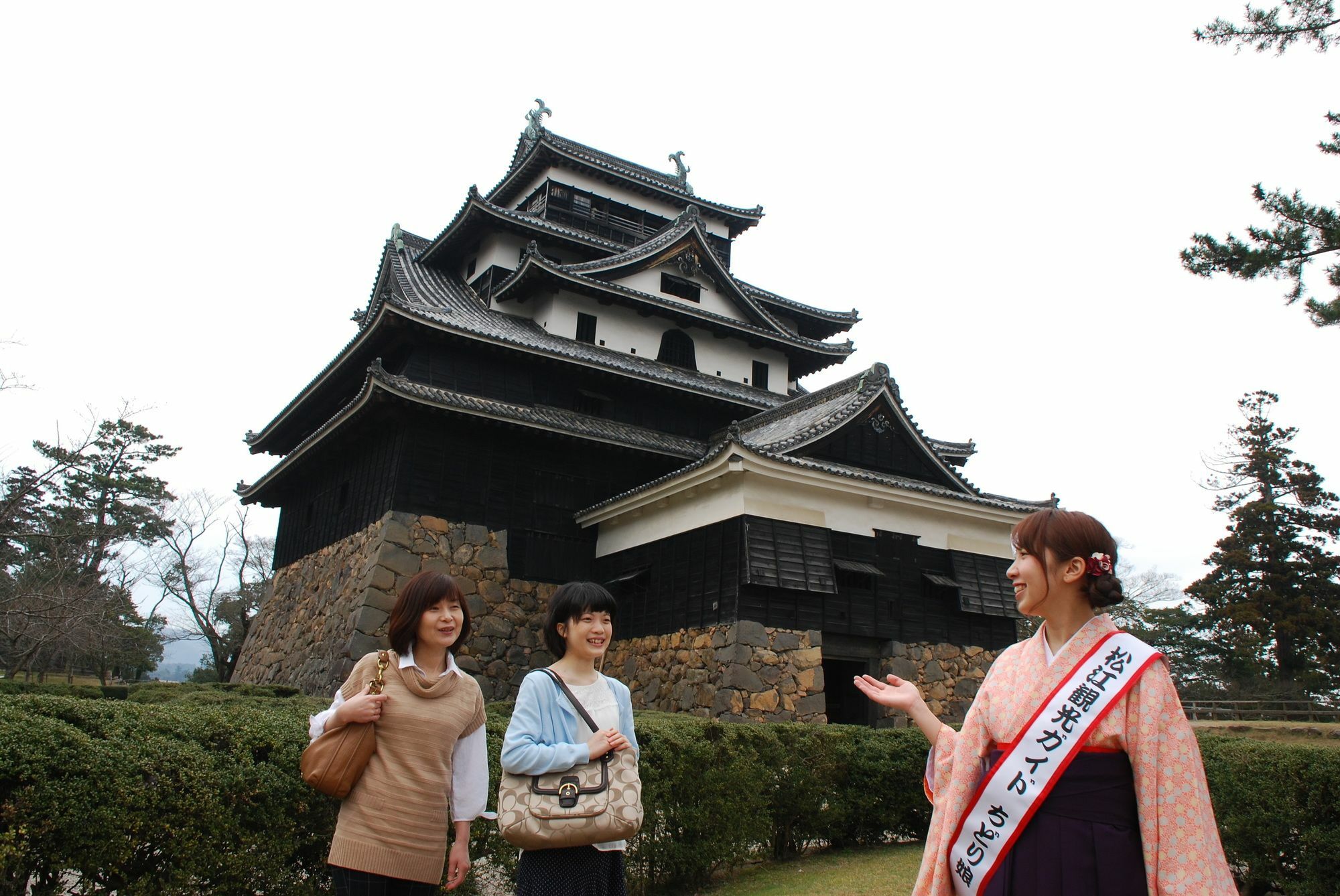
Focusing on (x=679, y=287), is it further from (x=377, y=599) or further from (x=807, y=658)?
(x=807, y=658)

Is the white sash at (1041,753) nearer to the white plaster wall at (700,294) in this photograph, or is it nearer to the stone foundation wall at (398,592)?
the stone foundation wall at (398,592)

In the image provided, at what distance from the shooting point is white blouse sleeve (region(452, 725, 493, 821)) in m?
3.41

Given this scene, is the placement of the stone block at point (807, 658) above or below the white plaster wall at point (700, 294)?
below

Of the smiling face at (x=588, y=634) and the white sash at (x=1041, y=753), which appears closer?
the white sash at (x=1041, y=753)

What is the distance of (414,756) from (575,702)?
0.62 metres

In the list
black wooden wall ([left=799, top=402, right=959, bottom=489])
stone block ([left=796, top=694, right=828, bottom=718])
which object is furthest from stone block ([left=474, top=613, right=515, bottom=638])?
black wooden wall ([left=799, top=402, right=959, bottom=489])

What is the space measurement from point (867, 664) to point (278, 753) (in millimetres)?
11316

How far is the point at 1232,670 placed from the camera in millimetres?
33344

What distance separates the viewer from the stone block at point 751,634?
41.1ft

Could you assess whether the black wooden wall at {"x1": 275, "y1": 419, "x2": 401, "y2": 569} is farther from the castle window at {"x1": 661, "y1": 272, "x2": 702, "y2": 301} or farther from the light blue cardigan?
the light blue cardigan

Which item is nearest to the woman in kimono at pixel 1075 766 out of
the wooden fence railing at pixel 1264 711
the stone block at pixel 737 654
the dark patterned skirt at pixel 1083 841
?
the dark patterned skirt at pixel 1083 841

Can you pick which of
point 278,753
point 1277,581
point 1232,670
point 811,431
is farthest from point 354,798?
point 1232,670

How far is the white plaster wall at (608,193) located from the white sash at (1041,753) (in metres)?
24.1

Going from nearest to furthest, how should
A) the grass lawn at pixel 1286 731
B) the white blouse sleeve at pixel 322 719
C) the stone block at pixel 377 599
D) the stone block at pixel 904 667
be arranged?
the white blouse sleeve at pixel 322 719 < the stone block at pixel 904 667 < the stone block at pixel 377 599 < the grass lawn at pixel 1286 731
